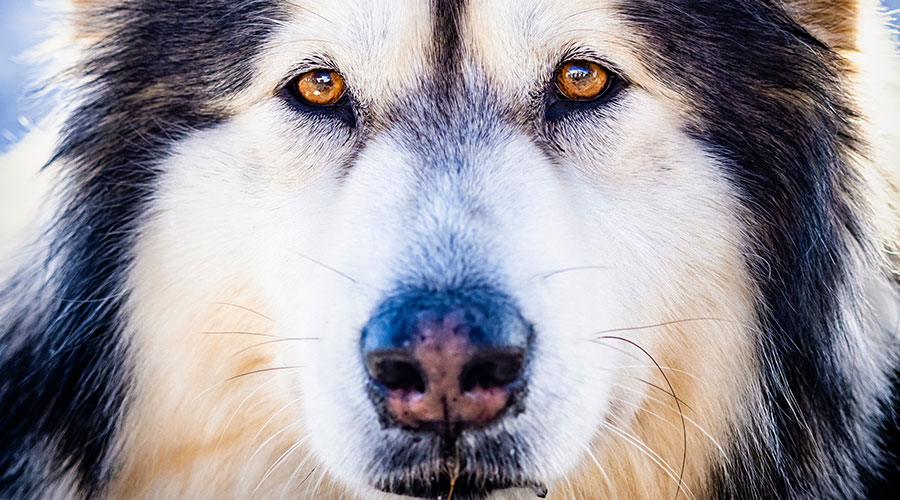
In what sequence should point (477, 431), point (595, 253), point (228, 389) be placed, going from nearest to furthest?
point (477, 431), point (595, 253), point (228, 389)

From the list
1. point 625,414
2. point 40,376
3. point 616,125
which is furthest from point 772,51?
point 40,376

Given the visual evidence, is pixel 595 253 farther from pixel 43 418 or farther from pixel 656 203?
pixel 43 418

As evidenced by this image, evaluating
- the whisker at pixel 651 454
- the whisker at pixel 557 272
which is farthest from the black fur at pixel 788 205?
the whisker at pixel 557 272

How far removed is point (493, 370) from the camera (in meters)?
1.61

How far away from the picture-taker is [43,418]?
227 cm

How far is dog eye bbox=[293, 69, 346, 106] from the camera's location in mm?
2113

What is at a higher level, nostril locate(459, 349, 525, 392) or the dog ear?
the dog ear

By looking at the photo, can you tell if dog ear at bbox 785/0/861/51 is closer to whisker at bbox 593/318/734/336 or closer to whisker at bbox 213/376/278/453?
whisker at bbox 593/318/734/336

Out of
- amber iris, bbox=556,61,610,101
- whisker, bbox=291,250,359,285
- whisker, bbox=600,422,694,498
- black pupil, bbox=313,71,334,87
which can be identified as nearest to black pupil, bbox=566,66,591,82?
amber iris, bbox=556,61,610,101

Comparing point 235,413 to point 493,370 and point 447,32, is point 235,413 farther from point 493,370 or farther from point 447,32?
point 447,32

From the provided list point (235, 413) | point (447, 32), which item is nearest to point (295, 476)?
point (235, 413)

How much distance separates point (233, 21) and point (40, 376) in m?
1.14

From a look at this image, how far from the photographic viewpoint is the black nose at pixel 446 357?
61.5 inches

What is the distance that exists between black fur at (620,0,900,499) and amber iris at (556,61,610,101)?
5.4 inches
